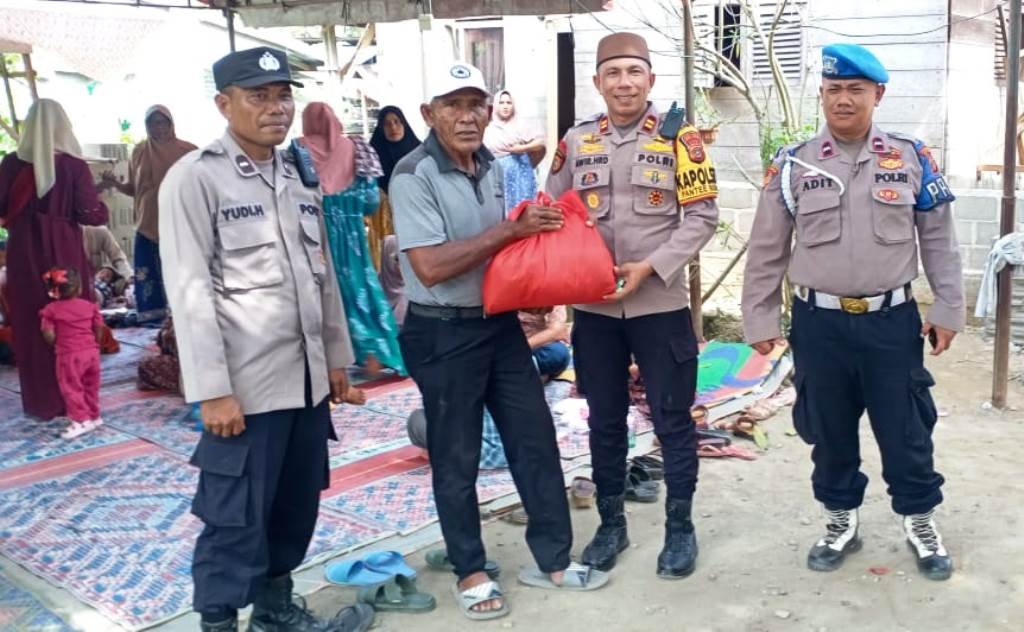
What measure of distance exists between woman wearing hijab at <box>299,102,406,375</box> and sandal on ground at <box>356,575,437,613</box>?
118 inches

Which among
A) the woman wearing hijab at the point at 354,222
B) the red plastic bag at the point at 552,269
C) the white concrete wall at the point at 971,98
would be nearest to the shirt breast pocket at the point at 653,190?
the red plastic bag at the point at 552,269

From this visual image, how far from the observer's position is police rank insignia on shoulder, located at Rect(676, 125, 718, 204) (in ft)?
11.4

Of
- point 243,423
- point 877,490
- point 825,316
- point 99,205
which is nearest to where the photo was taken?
point 243,423

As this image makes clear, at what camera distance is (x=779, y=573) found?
3701mm

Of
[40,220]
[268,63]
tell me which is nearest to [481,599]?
[268,63]

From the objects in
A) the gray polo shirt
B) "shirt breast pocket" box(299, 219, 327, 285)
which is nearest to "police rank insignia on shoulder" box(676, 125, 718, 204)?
the gray polo shirt

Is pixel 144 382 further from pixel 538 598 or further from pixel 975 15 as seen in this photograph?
pixel 975 15

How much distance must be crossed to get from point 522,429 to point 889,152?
1.53 metres

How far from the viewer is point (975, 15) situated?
25.7ft

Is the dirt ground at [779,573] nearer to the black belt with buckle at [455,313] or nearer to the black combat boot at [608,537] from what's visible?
the black combat boot at [608,537]

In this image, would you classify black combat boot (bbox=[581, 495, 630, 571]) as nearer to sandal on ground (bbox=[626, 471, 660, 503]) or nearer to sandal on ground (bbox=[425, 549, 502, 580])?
sandal on ground (bbox=[425, 549, 502, 580])

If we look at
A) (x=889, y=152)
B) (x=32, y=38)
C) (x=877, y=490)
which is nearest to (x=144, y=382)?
(x=32, y=38)

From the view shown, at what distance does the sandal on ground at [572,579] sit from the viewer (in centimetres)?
359

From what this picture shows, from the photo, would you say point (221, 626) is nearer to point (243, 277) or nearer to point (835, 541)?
point (243, 277)
